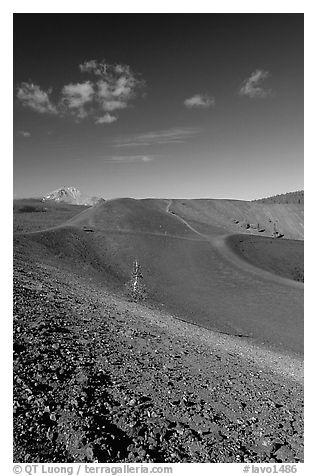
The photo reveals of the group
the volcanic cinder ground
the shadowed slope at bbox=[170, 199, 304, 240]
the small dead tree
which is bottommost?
the small dead tree

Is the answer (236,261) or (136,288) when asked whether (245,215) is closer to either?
(236,261)

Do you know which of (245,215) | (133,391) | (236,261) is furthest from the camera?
(245,215)

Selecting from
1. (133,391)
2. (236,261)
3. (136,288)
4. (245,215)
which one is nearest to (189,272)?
(236,261)

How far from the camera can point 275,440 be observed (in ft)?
22.0

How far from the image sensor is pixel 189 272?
39.8 meters

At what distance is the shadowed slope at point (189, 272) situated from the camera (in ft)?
87.7

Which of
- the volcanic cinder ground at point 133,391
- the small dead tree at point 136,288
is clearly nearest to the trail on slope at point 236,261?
the small dead tree at point 136,288

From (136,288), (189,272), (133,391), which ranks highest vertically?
(133,391)

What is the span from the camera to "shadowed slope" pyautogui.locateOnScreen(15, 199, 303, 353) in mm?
26719

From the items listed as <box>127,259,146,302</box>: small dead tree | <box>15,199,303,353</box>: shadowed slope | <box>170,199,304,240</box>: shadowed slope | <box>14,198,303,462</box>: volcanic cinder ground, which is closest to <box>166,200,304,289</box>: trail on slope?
<box>15,199,303,353</box>: shadowed slope

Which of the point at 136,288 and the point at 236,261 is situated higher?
the point at 236,261

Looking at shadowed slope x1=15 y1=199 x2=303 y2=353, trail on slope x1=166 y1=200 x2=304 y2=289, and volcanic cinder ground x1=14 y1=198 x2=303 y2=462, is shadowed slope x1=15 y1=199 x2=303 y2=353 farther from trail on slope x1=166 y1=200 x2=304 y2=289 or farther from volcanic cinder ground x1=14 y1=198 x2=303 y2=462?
volcanic cinder ground x1=14 y1=198 x2=303 y2=462

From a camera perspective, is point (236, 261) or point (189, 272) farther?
point (236, 261)

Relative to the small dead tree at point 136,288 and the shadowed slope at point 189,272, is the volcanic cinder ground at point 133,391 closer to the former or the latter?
the shadowed slope at point 189,272
